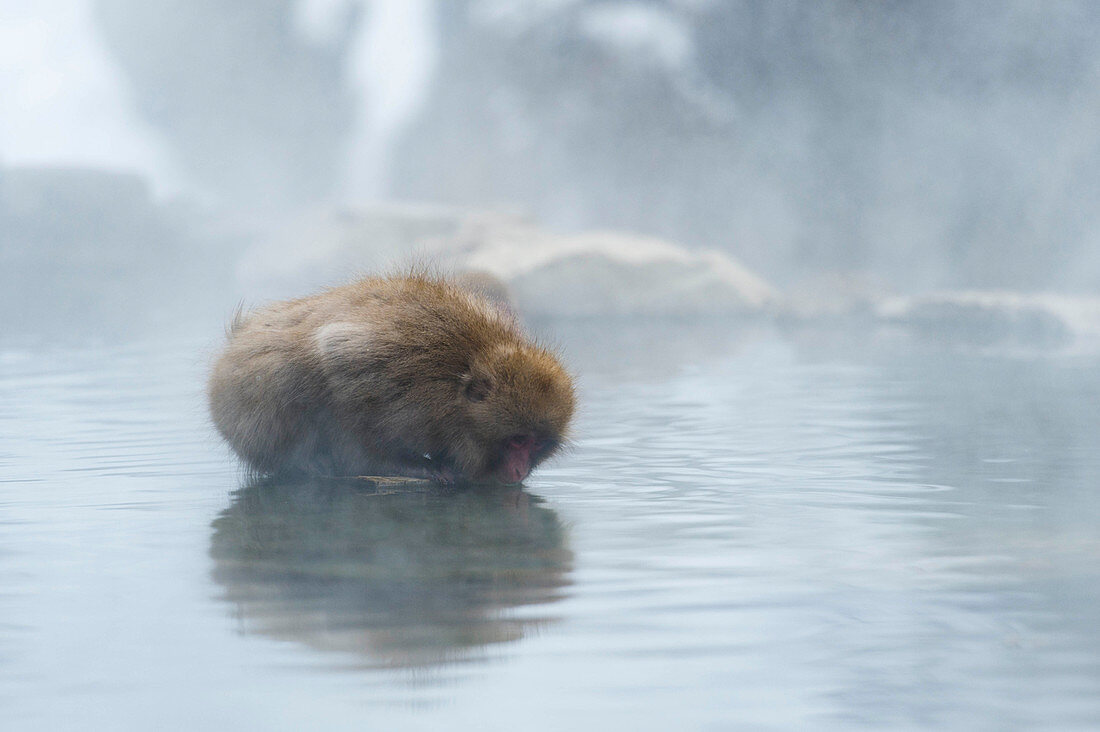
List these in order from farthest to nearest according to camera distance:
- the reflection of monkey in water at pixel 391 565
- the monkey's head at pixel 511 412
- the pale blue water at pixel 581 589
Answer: the monkey's head at pixel 511 412
the reflection of monkey in water at pixel 391 565
the pale blue water at pixel 581 589

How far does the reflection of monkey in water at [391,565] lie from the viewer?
188cm

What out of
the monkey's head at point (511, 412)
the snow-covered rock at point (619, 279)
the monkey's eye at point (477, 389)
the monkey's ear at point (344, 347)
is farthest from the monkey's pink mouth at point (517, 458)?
the snow-covered rock at point (619, 279)

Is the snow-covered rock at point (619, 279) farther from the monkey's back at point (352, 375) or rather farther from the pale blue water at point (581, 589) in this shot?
the monkey's back at point (352, 375)

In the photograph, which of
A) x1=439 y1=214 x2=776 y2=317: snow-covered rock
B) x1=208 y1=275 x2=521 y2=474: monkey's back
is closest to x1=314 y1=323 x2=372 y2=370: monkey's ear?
x1=208 y1=275 x2=521 y2=474: monkey's back

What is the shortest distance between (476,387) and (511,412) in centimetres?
11

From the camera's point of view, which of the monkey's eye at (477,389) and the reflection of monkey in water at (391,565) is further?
the monkey's eye at (477,389)

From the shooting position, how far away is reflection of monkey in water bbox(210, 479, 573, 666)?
188cm

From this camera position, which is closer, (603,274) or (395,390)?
(395,390)

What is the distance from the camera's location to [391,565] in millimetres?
2305

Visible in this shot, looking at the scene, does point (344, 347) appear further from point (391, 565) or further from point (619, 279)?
point (619, 279)

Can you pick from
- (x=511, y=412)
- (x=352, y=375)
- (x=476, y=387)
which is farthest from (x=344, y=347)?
(x=511, y=412)

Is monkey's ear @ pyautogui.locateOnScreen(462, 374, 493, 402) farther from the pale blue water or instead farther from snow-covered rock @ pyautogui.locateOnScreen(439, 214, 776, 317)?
snow-covered rock @ pyautogui.locateOnScreen(439, 214, 776, 317)

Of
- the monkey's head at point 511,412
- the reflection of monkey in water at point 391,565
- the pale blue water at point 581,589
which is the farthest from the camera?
the monkey's head at point 511,412

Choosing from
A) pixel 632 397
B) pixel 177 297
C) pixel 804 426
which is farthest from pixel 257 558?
pixel 177 297
